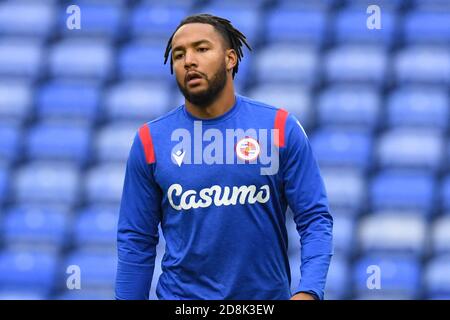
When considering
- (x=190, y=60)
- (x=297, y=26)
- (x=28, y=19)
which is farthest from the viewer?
(x=28, y=19)

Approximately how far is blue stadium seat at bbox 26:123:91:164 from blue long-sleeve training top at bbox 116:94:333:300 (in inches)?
135

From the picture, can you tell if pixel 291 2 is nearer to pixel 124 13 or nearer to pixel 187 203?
pixel 124 13

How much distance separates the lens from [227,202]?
8.70 ft

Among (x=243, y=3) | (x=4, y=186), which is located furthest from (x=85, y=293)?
(x=243, y=3)

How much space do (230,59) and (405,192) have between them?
3.25 meters

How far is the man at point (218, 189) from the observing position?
266 cm

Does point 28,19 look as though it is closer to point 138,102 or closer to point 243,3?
point 138,102

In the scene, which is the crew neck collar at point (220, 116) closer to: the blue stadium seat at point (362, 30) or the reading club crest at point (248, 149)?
the reading club crest at point (248, 149)

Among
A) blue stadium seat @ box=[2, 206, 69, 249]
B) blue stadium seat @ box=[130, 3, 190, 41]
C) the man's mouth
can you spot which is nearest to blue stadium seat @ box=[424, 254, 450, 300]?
blue stadium seat @ box=[2, 206, 69, 249]

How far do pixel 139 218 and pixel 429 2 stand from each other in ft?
13.8

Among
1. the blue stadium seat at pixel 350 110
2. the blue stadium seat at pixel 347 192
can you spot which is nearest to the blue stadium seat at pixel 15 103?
the blue stadium seat at pixel 350 110

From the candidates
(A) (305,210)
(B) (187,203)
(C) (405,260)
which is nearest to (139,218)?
(B) (187,203)
